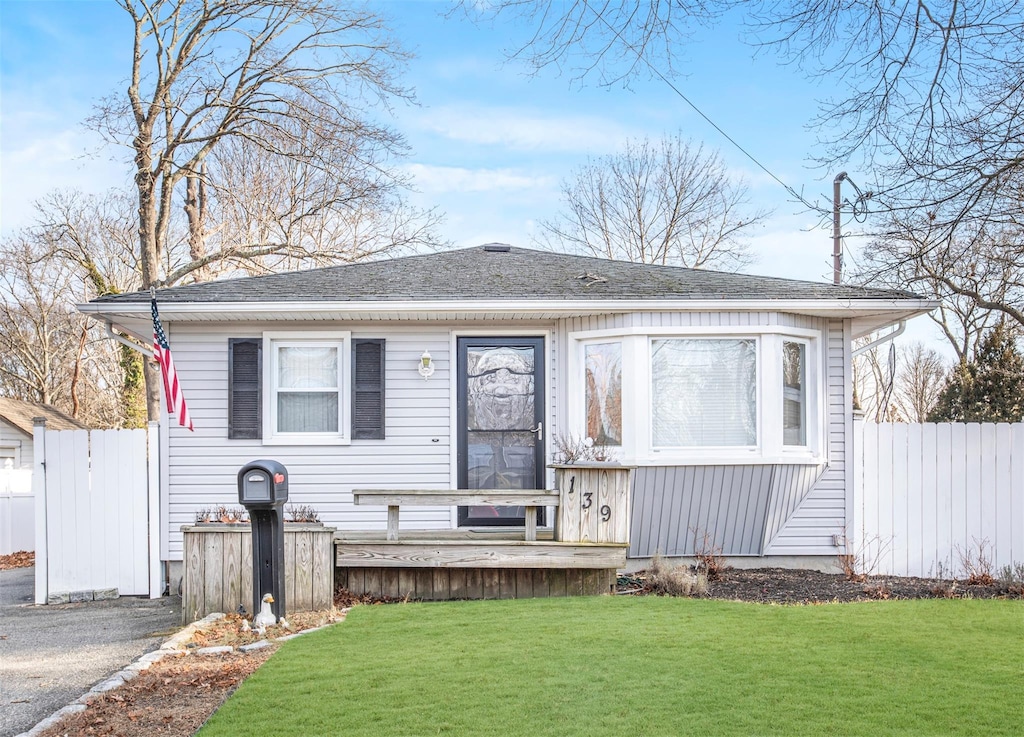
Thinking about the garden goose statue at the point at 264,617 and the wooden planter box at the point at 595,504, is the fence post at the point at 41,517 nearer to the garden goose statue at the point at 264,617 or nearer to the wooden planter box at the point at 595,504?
the garden goose statue at the point at 264,617

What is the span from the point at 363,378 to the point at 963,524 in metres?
6.56

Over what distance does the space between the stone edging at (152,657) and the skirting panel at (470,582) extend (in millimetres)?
784

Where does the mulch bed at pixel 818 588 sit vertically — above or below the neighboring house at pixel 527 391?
below

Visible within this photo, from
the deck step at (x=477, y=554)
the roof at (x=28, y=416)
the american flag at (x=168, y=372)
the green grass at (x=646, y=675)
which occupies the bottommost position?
the green grass at (x=646, y=675)

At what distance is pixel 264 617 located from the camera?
284 inches

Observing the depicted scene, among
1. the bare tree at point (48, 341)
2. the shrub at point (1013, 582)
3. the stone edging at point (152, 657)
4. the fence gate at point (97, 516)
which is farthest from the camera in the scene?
the bare tree at point (48, 341)

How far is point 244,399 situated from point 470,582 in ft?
10.5

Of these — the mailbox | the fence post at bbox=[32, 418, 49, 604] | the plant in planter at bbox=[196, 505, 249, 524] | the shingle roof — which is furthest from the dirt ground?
the fence post at bbox=[32, 418, 49, 604]

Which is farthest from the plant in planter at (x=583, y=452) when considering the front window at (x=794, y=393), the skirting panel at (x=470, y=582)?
the front window at (x=794, y=393)

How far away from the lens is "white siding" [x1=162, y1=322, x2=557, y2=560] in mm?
10086

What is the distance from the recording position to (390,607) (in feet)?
26.5

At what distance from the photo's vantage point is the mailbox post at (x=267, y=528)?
712 centimetres

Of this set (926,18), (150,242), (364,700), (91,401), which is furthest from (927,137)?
(91,401)

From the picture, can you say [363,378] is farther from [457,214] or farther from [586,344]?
[457,214]
